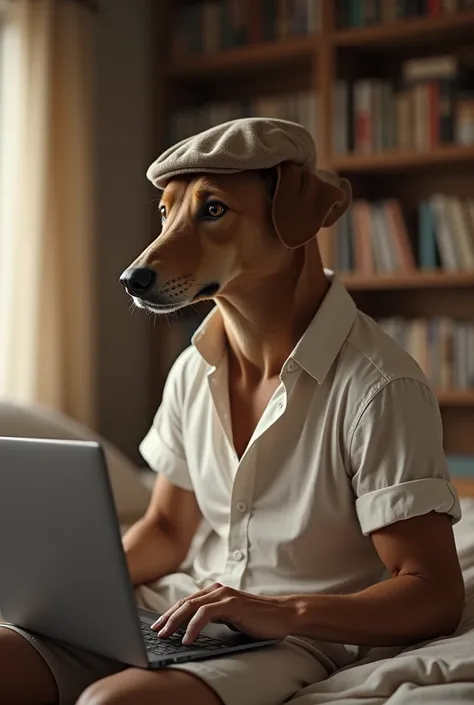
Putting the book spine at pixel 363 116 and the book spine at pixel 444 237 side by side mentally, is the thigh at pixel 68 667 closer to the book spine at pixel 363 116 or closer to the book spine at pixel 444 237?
the book spine at pixel 444 237

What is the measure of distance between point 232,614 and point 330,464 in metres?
0.26

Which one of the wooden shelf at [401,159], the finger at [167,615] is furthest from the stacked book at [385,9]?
the finger at [167,615]

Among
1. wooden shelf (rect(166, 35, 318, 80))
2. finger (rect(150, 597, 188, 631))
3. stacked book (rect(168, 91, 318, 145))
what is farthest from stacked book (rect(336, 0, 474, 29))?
finger (rect(150, 597, 188, 631))

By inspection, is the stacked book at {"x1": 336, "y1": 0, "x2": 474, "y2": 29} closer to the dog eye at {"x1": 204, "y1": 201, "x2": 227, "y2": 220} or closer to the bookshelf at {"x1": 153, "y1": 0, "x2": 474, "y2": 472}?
the bookshelf at {"x1": 153, "y1": 0, "x2": 474, "y2": 472}

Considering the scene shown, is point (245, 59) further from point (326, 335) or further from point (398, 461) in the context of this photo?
point (398, 461)

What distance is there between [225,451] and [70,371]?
1.76m

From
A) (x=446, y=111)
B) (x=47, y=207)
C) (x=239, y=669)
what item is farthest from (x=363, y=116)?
(x=239, y=669)

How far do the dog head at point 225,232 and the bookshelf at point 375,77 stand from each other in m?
1.81

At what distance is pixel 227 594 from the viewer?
1.03 metres

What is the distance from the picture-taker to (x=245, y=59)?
3.21 metres

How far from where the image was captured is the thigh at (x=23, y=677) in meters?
1.05

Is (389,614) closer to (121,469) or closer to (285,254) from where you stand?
(285,254)

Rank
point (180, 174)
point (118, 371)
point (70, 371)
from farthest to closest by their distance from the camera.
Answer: point (118, 371) < point (70, 371) < point (180, 174)

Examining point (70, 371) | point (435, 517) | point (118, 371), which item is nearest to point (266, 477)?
point (435, 517)
